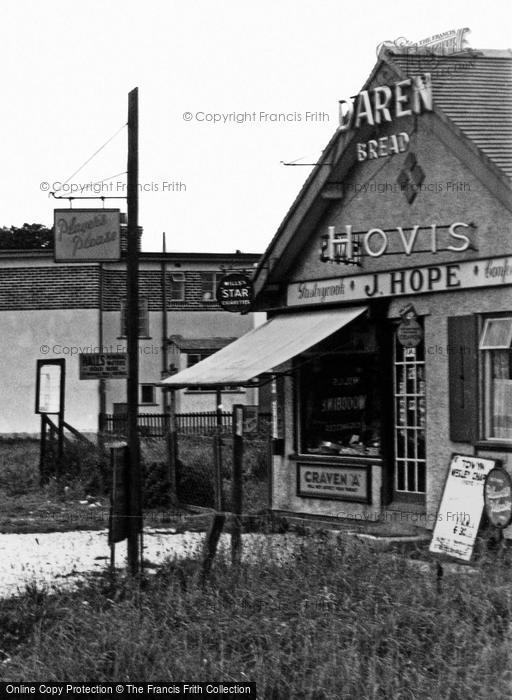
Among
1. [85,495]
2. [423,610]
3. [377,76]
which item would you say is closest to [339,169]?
[377,76]

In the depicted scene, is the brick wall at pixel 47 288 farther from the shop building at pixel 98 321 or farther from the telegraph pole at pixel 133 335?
the telegraph pole at pixel 133 335

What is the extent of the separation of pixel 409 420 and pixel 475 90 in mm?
4348

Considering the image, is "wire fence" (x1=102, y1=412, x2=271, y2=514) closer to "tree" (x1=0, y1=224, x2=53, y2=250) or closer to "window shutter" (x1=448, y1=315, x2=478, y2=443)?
"window shutter" (x1=448, y1=315, x2=478, y2=443)

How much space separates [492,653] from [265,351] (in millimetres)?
8816

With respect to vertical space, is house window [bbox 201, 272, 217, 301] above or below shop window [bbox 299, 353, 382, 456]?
above

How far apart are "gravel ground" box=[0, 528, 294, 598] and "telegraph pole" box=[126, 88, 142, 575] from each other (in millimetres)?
530

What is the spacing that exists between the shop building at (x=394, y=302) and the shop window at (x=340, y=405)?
0.02 metres

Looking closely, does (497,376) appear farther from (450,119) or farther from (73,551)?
(73,551)

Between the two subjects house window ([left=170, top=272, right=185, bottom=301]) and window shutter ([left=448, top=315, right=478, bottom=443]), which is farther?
house window ([left=170, top=272, right=185, bottom=301])

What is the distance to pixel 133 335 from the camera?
37.0 feet

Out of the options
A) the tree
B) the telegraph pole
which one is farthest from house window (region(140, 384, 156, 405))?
the telegraph pole

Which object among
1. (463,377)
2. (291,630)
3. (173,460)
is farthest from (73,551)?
(291,630)

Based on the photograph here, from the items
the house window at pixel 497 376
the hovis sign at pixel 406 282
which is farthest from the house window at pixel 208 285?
the house window at pixel 497 376

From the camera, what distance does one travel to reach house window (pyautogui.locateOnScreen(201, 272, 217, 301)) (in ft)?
147
